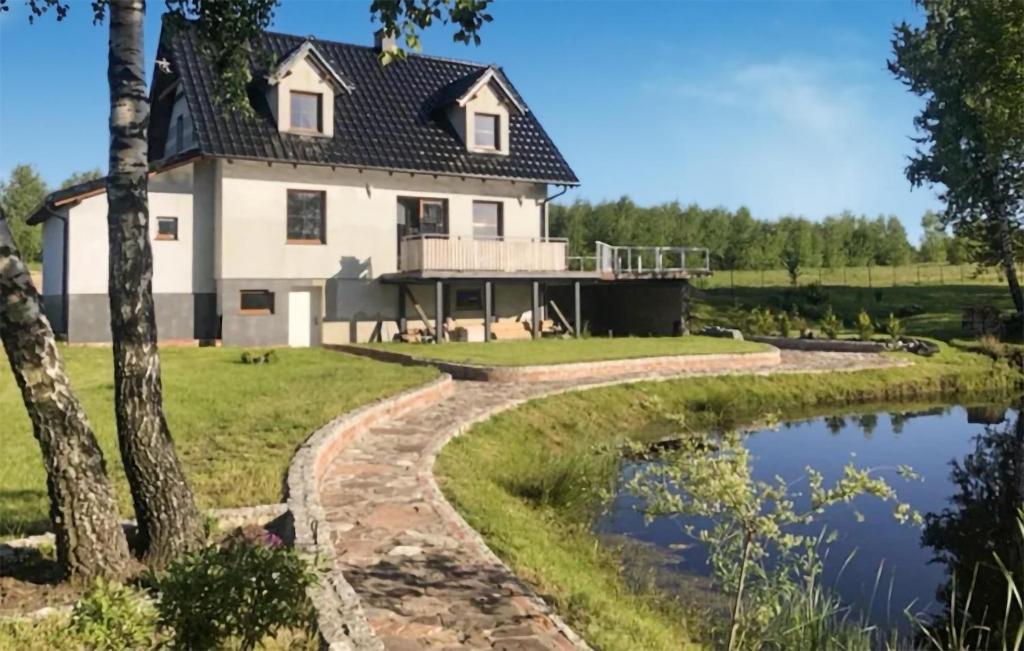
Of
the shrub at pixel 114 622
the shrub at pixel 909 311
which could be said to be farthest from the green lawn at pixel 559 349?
the shrub at pixel 909 311

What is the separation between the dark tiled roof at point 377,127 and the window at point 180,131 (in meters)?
1.47

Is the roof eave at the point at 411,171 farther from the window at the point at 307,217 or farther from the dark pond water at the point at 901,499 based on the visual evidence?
the dark pond water at the point at 901,499

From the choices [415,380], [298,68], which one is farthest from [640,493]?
[298,68]

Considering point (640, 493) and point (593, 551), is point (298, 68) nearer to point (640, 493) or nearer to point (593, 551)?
point (593, 551)

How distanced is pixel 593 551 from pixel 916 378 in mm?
17736

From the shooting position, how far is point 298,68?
23812mm

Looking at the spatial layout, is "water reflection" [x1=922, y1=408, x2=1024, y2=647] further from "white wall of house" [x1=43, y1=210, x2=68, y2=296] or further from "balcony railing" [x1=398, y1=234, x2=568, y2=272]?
"white wall of house" [x1=43, y1=210, x2=68, y2=296]

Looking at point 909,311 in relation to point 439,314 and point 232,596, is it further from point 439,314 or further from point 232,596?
point 232,596

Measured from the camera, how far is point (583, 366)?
722 inches

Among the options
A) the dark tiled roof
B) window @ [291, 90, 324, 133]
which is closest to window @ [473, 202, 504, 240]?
the dark tiled roof

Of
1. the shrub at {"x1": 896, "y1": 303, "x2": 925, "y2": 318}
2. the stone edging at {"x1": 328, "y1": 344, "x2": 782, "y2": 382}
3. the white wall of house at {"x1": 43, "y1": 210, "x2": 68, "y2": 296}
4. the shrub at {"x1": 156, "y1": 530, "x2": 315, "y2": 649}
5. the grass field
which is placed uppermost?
the white wall of house at {"x1": 43, "y1": 210, "x2": 68, "y2": 296}

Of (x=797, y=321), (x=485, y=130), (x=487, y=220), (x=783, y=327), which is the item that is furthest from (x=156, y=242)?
(x=797, y=321)

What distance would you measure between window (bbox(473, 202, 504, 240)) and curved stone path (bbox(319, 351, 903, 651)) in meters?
15.8

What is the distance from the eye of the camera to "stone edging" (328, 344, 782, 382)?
56.5 feet
